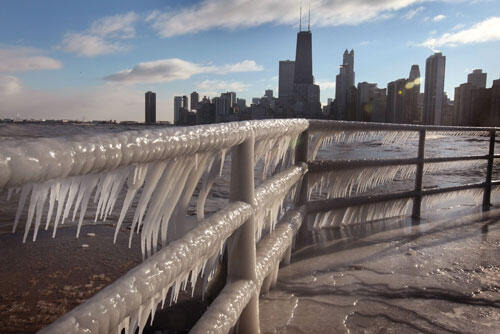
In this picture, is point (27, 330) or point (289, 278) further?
point (289, 278)

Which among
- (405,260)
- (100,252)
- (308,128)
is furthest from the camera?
(100,252)

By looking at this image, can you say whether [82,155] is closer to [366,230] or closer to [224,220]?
[224,220]

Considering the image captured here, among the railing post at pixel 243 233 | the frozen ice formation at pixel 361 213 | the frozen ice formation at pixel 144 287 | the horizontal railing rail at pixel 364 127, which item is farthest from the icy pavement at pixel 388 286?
the horizontal railing rail at pixel 364 127

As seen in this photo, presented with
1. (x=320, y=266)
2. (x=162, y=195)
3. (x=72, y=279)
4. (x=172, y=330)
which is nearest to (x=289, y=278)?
(x=320, y=266)

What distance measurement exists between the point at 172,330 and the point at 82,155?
1568mm

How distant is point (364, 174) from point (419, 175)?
1082 mm

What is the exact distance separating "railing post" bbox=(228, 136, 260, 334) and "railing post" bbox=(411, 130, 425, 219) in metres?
3.00

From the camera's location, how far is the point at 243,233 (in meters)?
1.47

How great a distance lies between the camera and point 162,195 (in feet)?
2.97

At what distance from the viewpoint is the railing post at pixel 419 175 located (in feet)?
12.6

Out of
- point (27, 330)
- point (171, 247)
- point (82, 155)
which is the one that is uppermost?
point (82, 155)

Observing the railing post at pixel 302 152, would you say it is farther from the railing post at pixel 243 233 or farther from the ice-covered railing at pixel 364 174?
the railing post at pixel 243 233

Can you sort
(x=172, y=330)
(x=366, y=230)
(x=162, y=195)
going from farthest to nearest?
(x=366, y=230) → (x=172, y=330) → (x=162, y=195)

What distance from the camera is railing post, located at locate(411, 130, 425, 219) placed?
12.6ft
